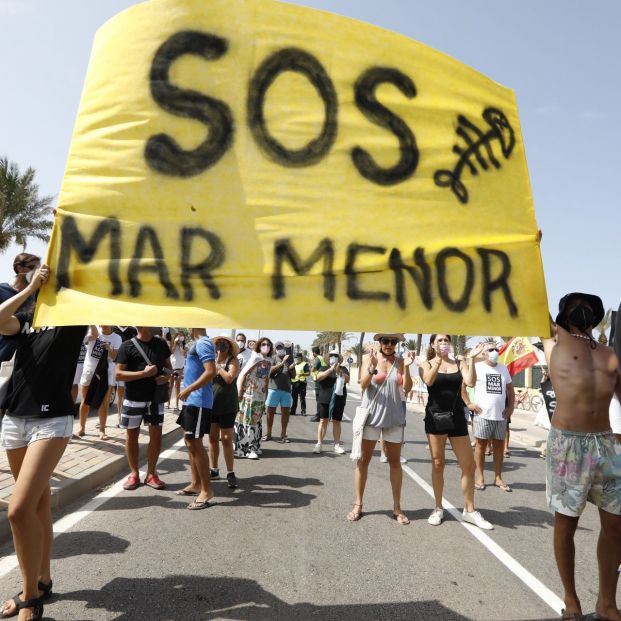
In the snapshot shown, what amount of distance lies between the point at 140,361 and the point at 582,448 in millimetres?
Answer: 4793

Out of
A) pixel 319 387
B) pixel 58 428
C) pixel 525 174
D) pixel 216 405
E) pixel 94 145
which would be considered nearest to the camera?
pixel 94 145

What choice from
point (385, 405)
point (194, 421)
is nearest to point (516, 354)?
point (385, 405)

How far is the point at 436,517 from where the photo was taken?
553cm

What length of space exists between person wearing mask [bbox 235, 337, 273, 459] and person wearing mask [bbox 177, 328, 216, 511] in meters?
2.21

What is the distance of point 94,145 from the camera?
2.68 meters

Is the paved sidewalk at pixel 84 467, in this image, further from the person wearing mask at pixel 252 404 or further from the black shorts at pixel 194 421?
the person wearing mask at pixel 252 404

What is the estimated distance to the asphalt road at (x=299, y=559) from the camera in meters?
3.46

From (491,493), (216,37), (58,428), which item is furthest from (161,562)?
(491,493)

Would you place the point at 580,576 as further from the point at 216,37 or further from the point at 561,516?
the point at 216,37

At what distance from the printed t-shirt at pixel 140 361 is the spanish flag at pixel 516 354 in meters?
8.55

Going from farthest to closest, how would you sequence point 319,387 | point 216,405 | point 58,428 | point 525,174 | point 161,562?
point 319,387 → point 216,405 → point 161,562 → point 58,428 → point 525,174

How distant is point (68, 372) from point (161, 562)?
1.79 meters

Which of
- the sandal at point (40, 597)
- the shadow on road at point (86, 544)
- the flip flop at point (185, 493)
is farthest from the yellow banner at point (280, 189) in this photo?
the flip flop at point (185, 493)

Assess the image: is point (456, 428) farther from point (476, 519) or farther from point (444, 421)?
point (476, 519)
